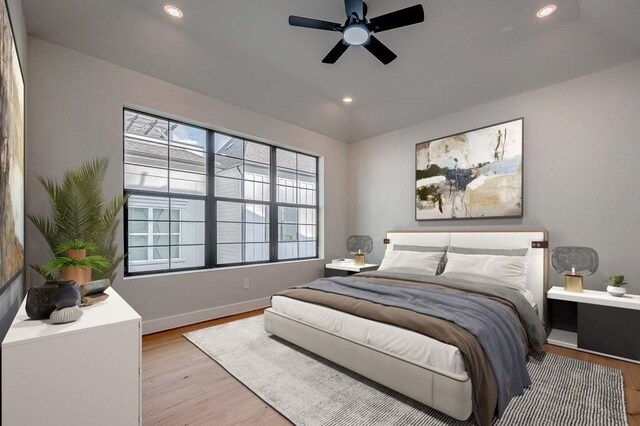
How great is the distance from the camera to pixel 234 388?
2.22 m

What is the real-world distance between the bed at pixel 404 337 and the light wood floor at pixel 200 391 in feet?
2.20

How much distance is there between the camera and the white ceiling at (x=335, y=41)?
264 centimetres

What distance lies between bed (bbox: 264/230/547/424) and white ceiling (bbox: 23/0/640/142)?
1.95 metres

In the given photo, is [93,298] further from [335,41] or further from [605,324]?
[605,324]

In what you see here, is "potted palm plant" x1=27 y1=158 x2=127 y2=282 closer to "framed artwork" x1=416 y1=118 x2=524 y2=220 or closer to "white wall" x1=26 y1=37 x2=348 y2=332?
"white wall" x1=26 y1=37 x2=348 y2=332

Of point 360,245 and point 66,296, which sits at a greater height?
point 66,296

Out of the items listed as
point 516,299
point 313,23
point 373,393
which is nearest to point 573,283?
point 516,299

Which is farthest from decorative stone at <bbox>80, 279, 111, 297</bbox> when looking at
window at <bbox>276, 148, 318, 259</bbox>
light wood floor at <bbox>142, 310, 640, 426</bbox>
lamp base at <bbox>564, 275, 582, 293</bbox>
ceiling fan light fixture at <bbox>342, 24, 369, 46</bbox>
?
lamp base at <bbox>564, 275, 582, 293</bbox>

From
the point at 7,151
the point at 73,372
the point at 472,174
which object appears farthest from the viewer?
the point at 472,174

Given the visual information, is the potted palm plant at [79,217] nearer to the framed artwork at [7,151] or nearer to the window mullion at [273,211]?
the framed artwork at [7,151]

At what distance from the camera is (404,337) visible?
2.00m

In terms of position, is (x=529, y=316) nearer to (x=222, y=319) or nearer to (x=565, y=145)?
(x=565, y=145)

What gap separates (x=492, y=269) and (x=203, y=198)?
3598mm

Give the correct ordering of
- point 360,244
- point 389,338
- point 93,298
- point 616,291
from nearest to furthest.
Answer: point 93,298
point 389,338
point 616,291
point 360,244
